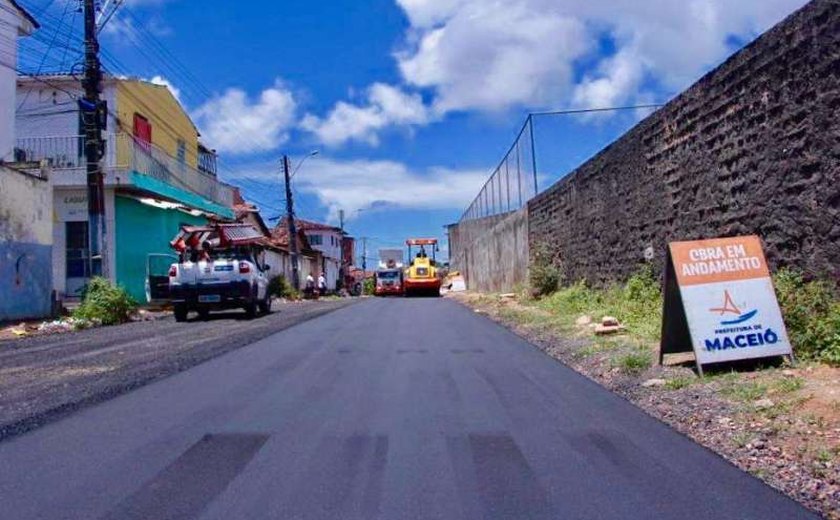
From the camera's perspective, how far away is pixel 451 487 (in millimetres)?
4625

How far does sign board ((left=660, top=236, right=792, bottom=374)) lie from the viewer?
7.54 m

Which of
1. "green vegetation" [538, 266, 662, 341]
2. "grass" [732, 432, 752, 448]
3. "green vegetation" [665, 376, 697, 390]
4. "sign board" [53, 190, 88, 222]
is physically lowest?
"grass" [732, 432, 752, 448]

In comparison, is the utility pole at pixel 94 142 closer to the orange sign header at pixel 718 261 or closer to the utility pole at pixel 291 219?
the orange sign header at pixel 718 261

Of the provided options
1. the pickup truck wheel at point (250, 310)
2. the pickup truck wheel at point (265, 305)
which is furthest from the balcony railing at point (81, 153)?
the pickup truck wheel at point (250, 310)

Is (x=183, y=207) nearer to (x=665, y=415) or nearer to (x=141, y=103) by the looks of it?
(x=141, y=103)

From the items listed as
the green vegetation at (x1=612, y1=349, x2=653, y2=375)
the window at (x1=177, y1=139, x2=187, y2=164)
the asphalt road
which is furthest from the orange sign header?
the window at (x1=177, y1=139, x2=187, y2=164)

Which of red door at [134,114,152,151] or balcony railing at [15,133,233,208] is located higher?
red door at [134,114,152,151]

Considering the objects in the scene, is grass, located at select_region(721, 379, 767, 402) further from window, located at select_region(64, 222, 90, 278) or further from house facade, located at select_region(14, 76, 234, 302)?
window, located at select_region(64, 222, 90, 278)

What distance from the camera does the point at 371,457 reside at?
17.4 feet

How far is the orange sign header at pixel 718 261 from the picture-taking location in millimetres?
7961

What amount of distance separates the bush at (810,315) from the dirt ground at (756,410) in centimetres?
30

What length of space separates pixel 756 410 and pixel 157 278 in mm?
25238

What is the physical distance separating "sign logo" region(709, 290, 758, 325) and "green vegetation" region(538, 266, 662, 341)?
2.34 meters

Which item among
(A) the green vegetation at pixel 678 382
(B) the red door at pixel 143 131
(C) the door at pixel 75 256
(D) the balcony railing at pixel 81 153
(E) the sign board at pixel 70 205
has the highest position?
(B) the red door at pixel 143 131
